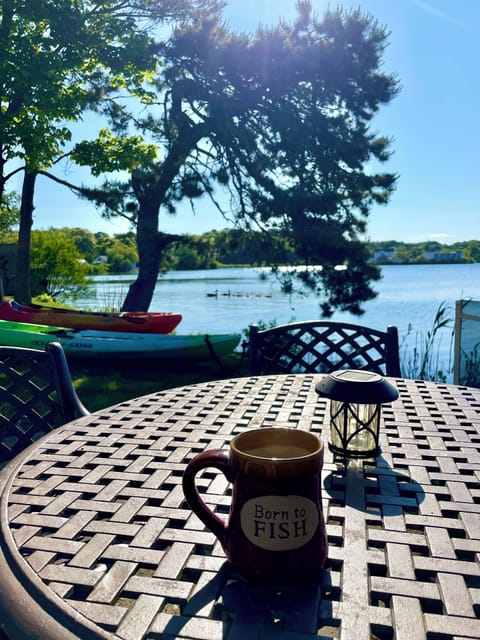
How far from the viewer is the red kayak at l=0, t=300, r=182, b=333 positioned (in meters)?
7.45

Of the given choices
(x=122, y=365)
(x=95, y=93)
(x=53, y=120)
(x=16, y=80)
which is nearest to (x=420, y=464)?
(x=122, y=365)

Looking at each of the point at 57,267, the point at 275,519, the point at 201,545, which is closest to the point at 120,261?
the point at 57,267

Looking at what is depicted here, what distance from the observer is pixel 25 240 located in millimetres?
9930

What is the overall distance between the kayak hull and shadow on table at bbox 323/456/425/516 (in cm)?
552

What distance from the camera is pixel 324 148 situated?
26.9 ft

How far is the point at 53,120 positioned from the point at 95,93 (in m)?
1.80

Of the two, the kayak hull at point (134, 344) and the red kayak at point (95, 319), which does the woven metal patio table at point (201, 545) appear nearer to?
the kayak hull at point (134, 344)

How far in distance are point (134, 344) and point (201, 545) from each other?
5906mm

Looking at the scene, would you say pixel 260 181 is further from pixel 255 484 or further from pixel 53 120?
pixel 255 484

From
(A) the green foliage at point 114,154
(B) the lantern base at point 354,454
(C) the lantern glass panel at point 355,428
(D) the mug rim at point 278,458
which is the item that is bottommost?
(B) the lantern base at point 354,454

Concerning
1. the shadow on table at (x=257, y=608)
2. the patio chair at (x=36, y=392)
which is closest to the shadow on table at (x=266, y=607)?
the shadow on table at (x=257, y=608)

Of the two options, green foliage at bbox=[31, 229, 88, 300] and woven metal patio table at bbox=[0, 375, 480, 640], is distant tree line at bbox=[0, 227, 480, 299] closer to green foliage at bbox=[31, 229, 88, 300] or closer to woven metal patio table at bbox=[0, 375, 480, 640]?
green foliage at bbox=[31, 229, 88, 300]

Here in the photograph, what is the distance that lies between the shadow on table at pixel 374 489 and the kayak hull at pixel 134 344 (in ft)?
18.1

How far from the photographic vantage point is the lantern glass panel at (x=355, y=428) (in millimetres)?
1254
